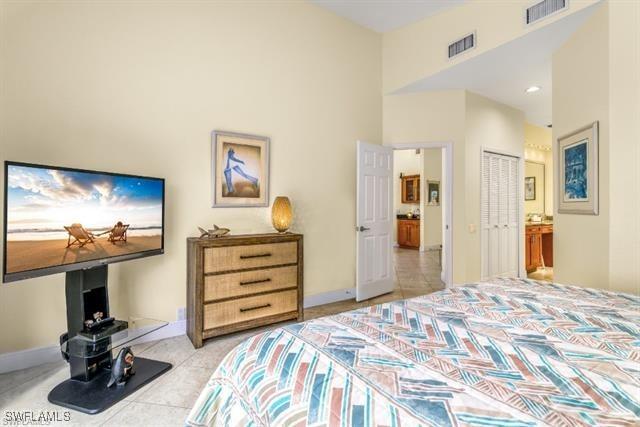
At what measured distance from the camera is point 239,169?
3295 millimetres

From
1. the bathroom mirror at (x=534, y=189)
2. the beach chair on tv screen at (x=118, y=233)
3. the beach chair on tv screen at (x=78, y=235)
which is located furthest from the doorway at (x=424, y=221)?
the beach chair on tv screen at (x=78, y=235)

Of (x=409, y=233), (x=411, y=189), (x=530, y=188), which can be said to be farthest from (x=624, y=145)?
(x=411, y=189)

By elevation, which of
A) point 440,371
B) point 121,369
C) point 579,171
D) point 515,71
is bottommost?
point 121,369

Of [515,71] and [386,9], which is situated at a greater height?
[386,9]

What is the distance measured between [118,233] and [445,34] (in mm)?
4001

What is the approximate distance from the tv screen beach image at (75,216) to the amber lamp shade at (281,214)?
3.68 feet

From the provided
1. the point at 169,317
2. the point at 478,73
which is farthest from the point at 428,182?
the point at 169,317

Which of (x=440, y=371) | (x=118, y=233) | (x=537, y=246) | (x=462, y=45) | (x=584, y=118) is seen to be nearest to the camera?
(x=440, y=371)

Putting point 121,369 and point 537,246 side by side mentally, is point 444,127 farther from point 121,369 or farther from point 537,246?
point 121,369

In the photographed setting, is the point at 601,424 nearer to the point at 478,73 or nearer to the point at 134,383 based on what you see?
the point at 134,383

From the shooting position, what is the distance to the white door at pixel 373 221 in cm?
407

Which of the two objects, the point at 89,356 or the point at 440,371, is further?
the point at 89,356

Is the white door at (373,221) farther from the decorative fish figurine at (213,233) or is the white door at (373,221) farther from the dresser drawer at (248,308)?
the decorative fish figurine at (213,233)

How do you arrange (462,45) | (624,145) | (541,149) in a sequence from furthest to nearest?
1. (541,149)
2. (462,45)
3. (624,145)
